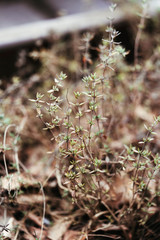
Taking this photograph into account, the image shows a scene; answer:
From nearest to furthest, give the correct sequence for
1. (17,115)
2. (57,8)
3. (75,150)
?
(75,150)
(17,115)
(57,8)

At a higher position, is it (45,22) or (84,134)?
(45,22)

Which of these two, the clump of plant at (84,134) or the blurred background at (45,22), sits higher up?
the blurred background at (45,22)

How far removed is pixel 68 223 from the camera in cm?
164

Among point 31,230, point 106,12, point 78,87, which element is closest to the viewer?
point 31,230

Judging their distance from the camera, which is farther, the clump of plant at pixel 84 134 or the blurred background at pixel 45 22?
the blurred background at pixel 45 22

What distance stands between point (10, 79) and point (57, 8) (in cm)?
131

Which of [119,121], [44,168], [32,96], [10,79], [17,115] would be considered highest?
[10,79]

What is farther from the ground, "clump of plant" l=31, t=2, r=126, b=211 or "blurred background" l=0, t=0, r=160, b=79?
Result: "blurred background" l=0, t=0, r=160, b=79

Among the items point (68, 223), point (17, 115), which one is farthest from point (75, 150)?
point (17, 115)

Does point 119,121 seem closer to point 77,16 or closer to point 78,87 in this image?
point 78,87

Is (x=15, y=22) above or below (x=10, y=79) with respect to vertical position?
above

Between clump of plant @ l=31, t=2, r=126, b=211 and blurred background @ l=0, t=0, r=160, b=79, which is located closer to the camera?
clump of plant @ l=31, t=2, r=126, b=211

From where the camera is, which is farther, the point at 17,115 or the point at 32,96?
the point at 32,96

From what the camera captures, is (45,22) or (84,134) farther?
(45,22)
